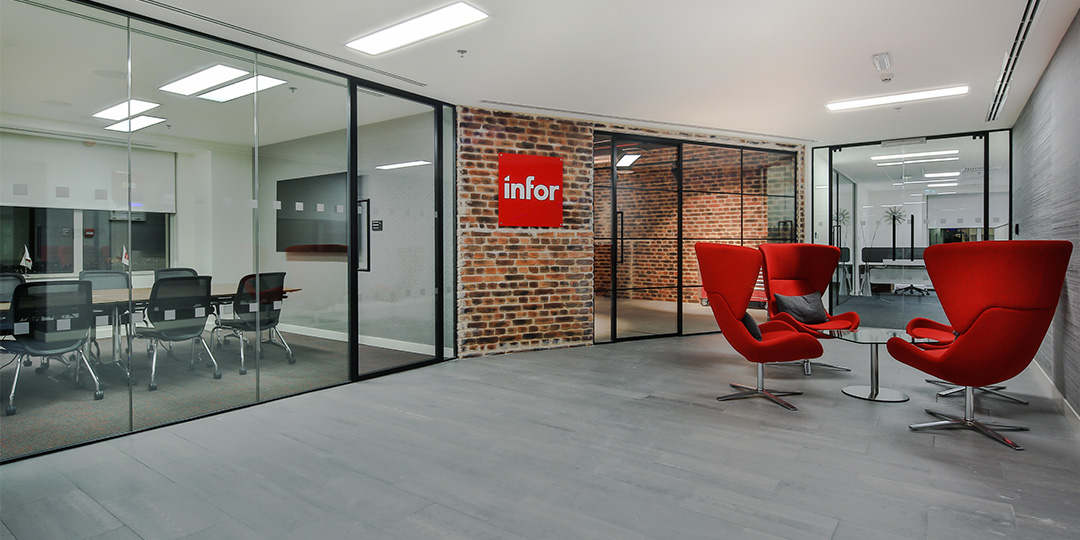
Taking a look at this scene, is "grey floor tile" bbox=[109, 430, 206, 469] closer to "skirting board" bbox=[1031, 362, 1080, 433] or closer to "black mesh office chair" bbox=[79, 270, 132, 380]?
"black mesh office chair" bbox=[79, 270, 132, 380]

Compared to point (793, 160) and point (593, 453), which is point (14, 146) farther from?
point (793, 160)

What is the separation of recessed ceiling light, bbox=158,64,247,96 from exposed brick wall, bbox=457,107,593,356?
87.7 inches

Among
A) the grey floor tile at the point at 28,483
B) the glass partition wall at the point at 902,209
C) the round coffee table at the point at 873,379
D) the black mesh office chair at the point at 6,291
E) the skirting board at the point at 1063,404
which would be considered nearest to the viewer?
the grey floor tile at the point at 28,483

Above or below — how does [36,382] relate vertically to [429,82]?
below

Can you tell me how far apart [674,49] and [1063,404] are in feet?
11.9

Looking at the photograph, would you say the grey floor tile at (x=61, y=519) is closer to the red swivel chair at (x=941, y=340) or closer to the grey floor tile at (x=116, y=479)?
the grey floor tile at (x=116, y=479)

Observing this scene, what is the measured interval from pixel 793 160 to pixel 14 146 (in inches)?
317

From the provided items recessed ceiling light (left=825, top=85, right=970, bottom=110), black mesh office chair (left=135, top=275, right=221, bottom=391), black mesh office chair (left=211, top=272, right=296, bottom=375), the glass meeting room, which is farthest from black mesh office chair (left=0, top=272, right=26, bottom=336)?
recessed ceiling light (left=825, top=85, right=970, bottom=110)

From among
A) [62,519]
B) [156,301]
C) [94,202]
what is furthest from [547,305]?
[62,519]

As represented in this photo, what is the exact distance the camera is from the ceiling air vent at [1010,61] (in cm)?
344

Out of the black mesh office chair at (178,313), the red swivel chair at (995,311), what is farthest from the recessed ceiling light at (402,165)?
the red swivel chair at (995,311)

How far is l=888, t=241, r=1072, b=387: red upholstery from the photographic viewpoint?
10.2ft

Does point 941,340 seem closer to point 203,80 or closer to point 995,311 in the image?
point 995,311

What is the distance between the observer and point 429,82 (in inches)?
193
